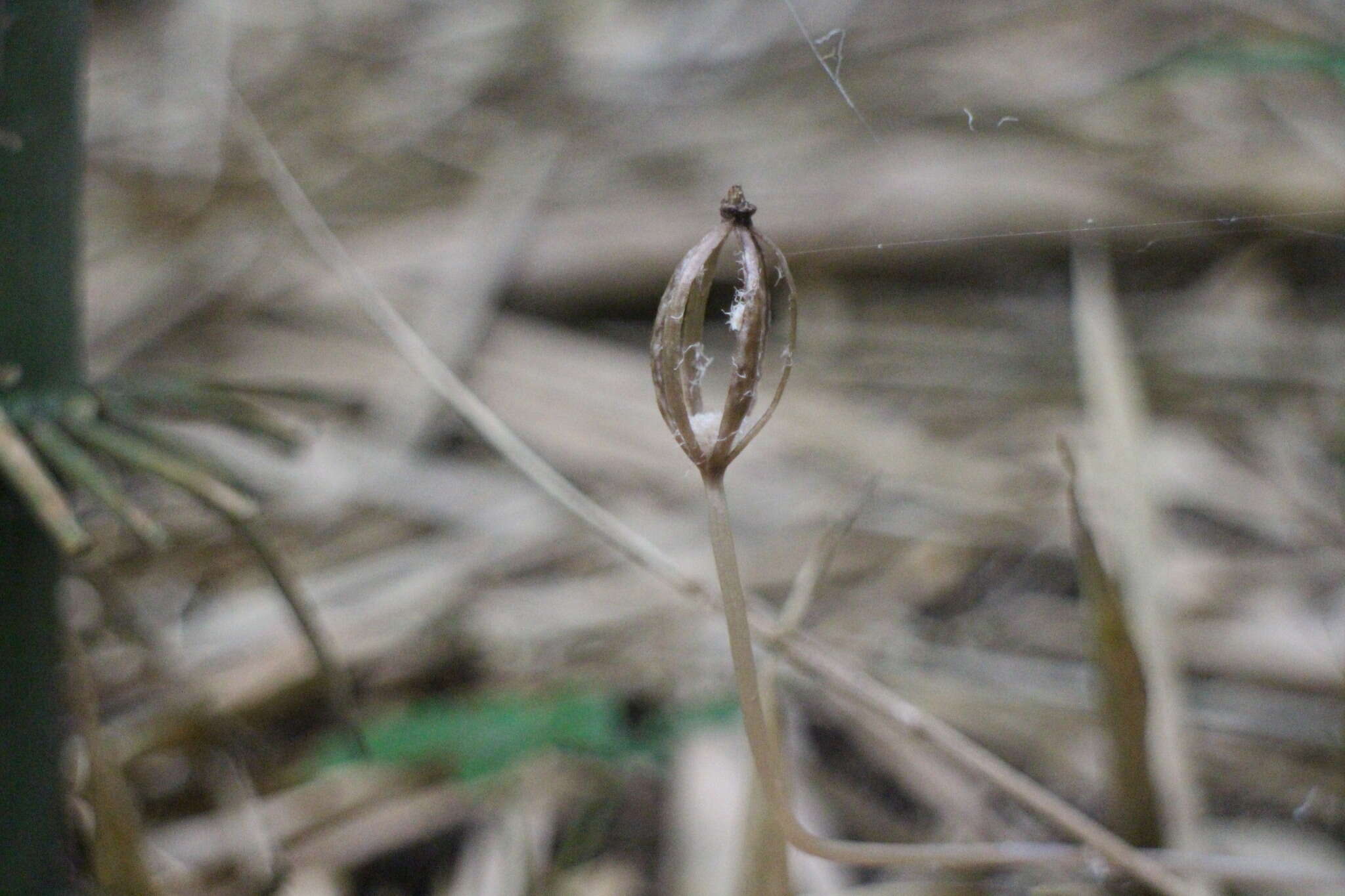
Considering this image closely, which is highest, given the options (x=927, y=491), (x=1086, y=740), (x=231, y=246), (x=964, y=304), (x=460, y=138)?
(x=460, y=138)

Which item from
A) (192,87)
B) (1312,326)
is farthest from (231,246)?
(1312,326)

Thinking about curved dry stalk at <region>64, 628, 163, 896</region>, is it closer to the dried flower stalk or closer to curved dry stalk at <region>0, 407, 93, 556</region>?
curved dry stalk at <region>0, 407, 93, 556</region>

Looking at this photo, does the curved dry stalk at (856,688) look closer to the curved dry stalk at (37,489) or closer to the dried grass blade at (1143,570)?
the dried grass blade at (1143,570)

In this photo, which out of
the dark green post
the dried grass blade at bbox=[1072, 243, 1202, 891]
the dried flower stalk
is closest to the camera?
the dried flower stalk

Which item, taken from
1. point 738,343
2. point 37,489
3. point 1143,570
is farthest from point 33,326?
point 1143,570

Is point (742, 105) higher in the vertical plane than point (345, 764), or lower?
higher

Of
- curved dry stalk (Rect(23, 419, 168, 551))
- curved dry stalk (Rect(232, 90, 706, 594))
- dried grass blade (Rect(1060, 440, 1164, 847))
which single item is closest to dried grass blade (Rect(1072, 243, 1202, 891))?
dried grass blade (Rect(1060, 440, 1164, 847))

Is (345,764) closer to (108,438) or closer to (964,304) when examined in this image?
(108,438)
